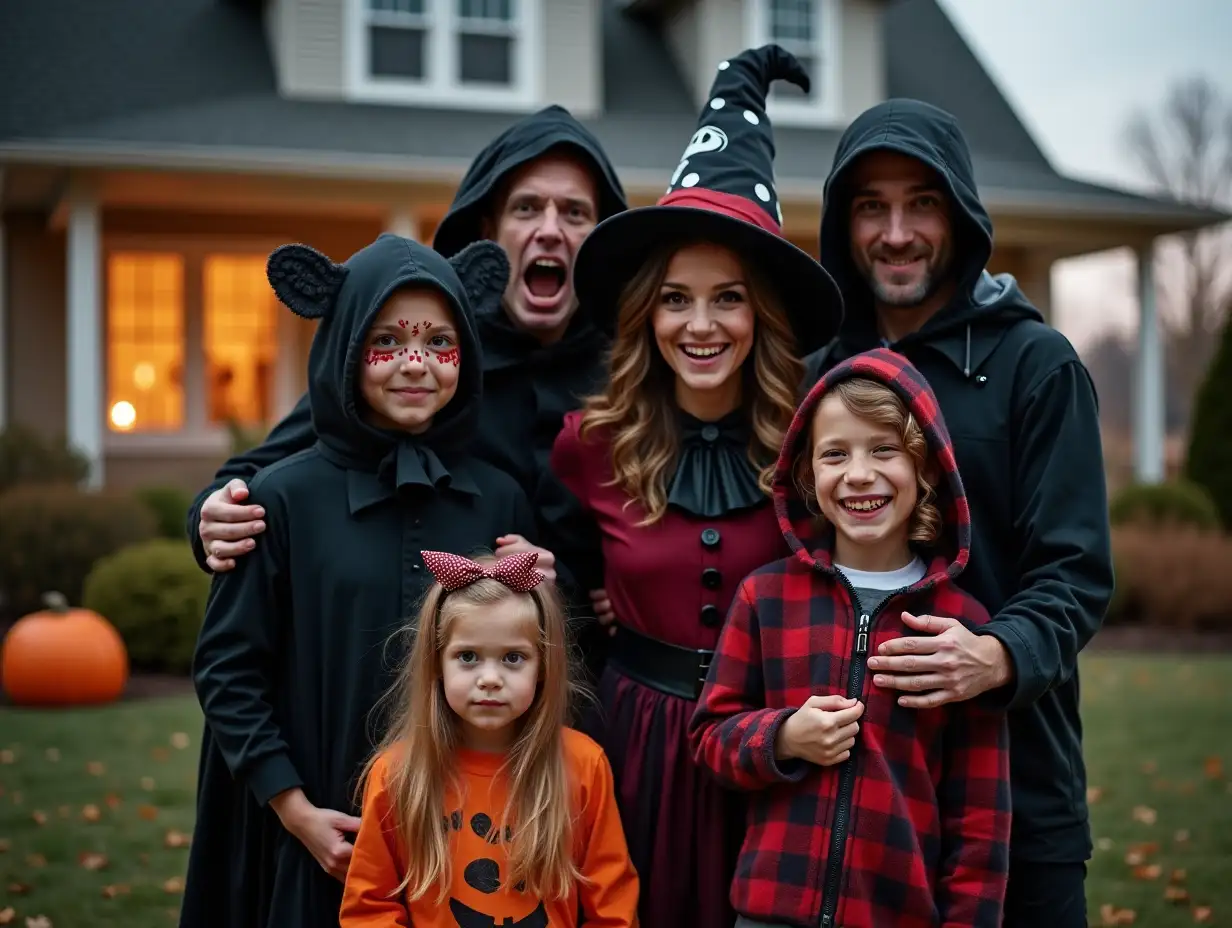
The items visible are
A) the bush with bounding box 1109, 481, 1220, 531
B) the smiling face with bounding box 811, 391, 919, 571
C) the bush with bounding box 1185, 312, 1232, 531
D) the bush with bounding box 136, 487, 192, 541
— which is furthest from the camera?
the bush with bounding box 1185, 312, 1232, 531

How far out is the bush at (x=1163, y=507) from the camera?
15.2 metres

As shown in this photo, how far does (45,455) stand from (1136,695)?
954 cm

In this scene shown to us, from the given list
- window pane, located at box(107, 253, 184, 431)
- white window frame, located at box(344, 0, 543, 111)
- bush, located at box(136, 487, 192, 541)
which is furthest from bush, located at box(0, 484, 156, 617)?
white window frame, located at box(344, 0, 543, 111)

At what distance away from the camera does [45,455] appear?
42.4 feet

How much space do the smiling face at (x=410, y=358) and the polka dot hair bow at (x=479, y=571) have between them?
404mm

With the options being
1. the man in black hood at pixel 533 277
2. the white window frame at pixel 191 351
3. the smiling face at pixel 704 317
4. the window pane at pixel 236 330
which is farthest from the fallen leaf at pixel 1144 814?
the window pane at pixel 236 330

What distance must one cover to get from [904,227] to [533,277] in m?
1.20

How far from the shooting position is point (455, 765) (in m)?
3.16

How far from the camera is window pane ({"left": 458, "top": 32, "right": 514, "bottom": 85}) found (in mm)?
15367

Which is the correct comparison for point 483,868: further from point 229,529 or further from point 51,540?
point 51,540

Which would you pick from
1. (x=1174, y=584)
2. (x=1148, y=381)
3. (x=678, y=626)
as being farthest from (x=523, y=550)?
(x=1148, y=381)

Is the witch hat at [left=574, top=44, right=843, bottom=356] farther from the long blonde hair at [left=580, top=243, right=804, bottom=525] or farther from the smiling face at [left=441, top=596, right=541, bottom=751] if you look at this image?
the smiling face at [left=441, top=596, right=541, bottom=751]

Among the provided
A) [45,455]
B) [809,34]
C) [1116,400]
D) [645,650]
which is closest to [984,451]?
[645,650]

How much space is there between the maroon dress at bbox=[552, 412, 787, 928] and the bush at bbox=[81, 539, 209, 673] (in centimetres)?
751
